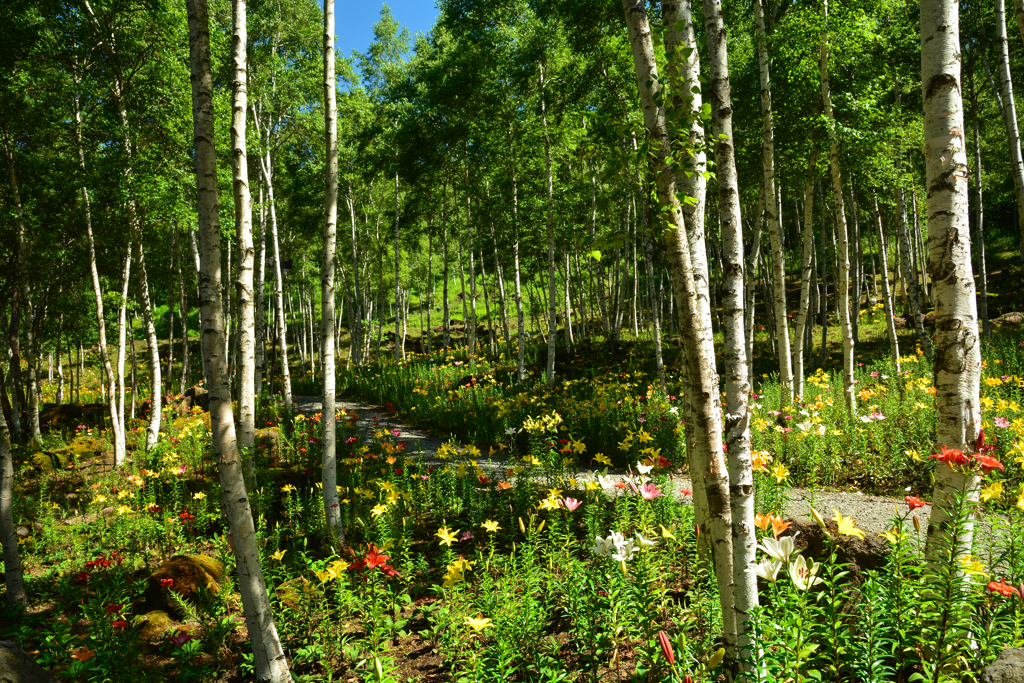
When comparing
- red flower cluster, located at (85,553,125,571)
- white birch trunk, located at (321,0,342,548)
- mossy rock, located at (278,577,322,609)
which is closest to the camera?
mossy rock, located at (278,577,322,609)

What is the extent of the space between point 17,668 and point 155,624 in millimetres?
1132

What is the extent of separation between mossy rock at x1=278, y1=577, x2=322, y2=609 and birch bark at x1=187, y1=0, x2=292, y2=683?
21.1 inches

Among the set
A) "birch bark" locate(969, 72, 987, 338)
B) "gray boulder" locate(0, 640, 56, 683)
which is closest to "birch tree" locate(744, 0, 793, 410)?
"birch bark" locate(969, 72, 987, 338)

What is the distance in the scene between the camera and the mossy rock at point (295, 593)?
285 centimetres

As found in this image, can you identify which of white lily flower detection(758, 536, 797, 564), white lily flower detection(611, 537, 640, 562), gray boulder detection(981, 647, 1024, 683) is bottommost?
gray boulder detection(981, 647, 1024, 683)

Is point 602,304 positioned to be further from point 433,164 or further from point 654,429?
point 654,429

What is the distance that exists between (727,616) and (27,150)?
12.0m

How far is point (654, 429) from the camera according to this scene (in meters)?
6.52

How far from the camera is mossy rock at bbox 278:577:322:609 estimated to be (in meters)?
2.85

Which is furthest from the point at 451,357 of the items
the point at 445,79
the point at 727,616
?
the point at 727,616

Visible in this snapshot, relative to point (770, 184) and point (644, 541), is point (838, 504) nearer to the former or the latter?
point (644, 541)

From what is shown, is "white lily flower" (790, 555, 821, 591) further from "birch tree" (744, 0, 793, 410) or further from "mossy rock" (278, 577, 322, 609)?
"birch tree" (744, 0, 793, 410)

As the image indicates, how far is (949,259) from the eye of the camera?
193cm

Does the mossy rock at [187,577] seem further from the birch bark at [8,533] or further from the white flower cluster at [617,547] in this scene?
the white flower cluster at [617,547]
